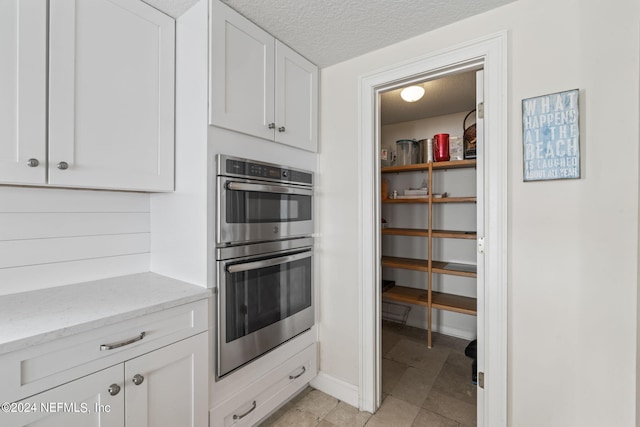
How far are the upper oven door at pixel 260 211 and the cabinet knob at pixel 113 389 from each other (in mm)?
627

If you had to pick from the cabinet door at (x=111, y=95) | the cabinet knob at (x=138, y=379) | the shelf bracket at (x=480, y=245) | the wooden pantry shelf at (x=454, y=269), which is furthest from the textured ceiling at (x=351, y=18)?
the wooden pantry shelf at (x=454, y=269)

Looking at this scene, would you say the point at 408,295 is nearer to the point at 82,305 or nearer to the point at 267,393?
the point at 267,393

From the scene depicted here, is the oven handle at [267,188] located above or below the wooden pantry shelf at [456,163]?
below

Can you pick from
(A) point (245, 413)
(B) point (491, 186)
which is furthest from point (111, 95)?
(B) point (491, 186)

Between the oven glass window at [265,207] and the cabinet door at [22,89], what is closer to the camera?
the cabinet door at [22,89]

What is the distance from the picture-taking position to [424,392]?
2.04m

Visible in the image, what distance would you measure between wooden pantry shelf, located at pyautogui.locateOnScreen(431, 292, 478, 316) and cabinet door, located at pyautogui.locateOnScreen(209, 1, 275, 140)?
7.05ft

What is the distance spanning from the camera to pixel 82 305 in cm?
111

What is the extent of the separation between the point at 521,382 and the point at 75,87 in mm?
2360

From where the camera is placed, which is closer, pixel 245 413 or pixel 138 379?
pixel 138 379

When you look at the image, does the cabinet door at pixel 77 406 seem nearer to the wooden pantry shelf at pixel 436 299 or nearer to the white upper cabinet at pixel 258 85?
the white upper cabinet at pixel 258 85

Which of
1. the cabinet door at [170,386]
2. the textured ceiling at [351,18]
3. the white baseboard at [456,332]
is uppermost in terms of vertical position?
the textured ceiling at [351,18]

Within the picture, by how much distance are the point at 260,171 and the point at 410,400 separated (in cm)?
181

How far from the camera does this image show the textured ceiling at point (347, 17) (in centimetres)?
138
